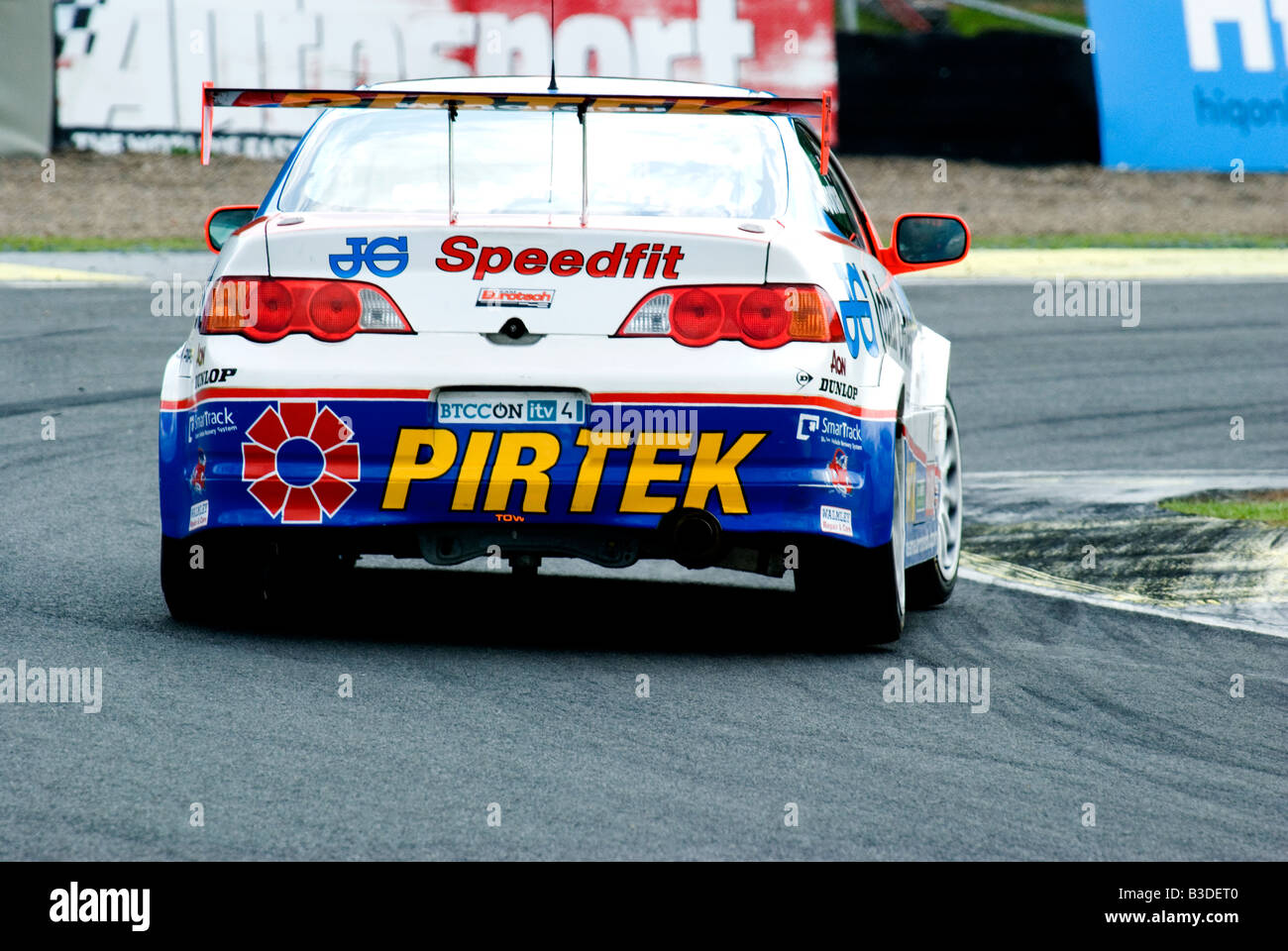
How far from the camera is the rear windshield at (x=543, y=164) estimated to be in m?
6.80

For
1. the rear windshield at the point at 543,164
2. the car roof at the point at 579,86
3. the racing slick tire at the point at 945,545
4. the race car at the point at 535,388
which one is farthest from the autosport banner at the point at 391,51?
the race car at the point at 535,388

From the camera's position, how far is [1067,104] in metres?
Answer: 27.7

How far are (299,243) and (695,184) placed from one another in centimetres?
122

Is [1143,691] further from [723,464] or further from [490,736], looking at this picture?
[490,736]

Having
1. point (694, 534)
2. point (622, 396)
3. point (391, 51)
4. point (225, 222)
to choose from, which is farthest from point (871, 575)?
point (391, 51)

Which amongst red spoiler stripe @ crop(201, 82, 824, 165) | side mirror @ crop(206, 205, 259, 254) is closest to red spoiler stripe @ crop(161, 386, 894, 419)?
red spoiler stripe @ crop(201, 82, 824, 165)

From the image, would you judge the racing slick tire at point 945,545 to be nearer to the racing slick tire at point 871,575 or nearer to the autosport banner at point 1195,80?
the racing slick tire at point 871,575

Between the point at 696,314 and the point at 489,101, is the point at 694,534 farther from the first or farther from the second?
the point at 489,101

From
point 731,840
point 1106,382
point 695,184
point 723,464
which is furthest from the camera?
point 1106,382

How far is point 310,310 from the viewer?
6.43m

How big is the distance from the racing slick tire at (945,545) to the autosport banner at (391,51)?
1861cm

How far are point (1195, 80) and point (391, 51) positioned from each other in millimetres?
9331
